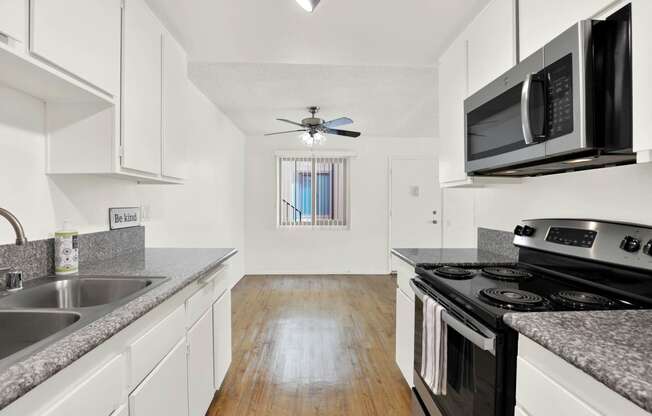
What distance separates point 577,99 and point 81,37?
5.57 ft

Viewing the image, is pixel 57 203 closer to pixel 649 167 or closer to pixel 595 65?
pixel 595 65

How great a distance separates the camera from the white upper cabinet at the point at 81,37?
1.02 meters

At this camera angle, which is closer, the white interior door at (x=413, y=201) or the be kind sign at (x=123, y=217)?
the be kind sign at (x=123, y=217)

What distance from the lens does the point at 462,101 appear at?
187cm

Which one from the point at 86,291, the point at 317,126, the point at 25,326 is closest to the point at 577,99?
the point at 25,326

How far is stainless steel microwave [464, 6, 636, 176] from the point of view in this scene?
3.07ft

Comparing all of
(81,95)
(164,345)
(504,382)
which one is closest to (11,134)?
(81,95)

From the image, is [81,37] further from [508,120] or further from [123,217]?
[508,120]

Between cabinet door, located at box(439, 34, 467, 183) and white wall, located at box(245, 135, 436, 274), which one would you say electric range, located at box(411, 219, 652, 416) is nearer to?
cabinet door, located at box(439, 34, 467, 183)

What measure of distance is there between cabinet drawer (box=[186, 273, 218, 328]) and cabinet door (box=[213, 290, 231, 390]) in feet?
0.42

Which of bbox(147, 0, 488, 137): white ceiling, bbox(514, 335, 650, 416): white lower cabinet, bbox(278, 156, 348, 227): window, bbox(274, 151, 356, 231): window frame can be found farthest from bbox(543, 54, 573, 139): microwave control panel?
bbox(278, 156, 348, 227): window

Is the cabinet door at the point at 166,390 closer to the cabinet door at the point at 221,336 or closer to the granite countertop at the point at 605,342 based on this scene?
the cabinet door at the point at 221,336

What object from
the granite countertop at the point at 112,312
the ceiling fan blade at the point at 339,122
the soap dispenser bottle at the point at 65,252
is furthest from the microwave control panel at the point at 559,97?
the ceiling fan blade at the point at 339,122

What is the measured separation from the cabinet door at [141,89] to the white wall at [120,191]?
33 centimetres
